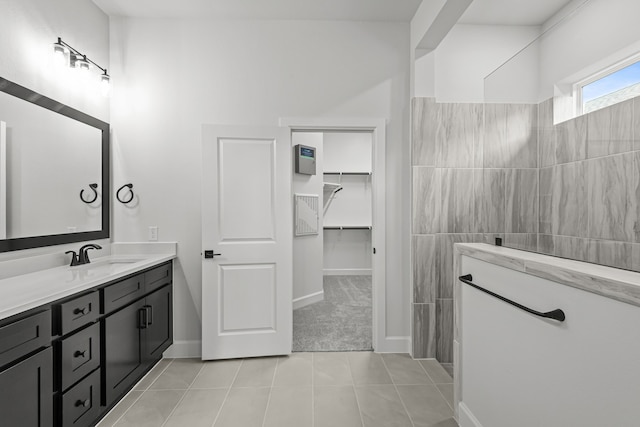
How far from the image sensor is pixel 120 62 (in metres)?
2.78

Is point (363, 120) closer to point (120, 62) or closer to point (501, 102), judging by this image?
point (501, 102)

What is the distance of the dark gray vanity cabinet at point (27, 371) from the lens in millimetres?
1257

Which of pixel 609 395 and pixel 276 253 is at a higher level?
pixel 276 253

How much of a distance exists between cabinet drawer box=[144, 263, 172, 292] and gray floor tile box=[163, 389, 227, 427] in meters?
0.82

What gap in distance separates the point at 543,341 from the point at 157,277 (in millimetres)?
2521

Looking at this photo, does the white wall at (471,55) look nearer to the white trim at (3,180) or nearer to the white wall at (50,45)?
the white wall at (50,45)

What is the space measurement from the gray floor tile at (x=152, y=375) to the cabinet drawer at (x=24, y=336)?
1082mm

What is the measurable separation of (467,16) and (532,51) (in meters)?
1.38

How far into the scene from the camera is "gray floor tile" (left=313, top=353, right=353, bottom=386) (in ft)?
7.82

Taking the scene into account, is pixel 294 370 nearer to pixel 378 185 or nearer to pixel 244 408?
pixel 244 408

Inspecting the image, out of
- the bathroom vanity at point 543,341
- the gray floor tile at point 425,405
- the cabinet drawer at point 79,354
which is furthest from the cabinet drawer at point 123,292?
the bathroom vanity at point 543,341

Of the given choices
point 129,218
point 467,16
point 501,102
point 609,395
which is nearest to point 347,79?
point 467,16

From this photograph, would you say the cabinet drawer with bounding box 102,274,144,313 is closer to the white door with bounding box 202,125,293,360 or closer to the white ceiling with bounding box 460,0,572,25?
the white door with bounding box 202,125,293,360

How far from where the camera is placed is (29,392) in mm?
1369
